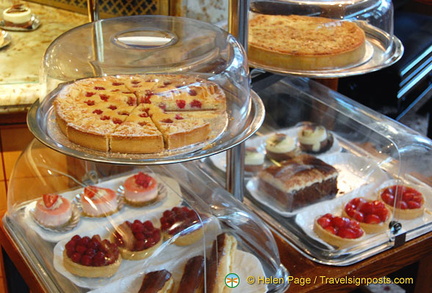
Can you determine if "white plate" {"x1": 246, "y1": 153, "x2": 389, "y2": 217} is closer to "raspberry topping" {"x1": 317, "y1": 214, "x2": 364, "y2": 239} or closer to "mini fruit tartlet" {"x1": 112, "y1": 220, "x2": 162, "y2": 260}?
"raspberry topping" {"x1": 317, "y1": 214, "x2": 364, "y2": 239}

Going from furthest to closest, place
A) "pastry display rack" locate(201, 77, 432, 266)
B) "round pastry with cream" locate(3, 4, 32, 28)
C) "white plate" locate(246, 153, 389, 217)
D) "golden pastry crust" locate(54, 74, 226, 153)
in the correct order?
"round pastry with cream" locate(3, 4, 32, 28), "white plate" locate(246, 153, 389, 217), "pastry display rack" locate(201, 77, 432, 266), "golden pastry crust" locate(54, 74, 226, 153)

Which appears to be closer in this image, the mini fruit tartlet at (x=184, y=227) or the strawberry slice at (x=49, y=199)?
the mini fruit tartlet at (x=184, y=227)

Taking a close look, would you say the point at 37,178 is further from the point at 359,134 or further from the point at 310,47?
the point at 359,134

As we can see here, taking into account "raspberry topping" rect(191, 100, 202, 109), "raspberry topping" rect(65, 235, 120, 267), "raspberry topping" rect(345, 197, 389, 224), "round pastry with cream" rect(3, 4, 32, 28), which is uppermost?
"raspberry topping" rect(191, 100, 202, 109)

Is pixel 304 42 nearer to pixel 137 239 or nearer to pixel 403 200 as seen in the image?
pixel 403 200

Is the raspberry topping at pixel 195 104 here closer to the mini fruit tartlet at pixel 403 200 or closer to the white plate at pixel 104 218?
the white plate at pixel 104 218

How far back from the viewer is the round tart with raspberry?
145cm

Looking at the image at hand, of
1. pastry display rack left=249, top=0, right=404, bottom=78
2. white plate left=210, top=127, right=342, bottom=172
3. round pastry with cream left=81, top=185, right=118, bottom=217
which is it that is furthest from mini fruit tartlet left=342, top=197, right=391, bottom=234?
round pastry with cream left=81, top=185, right=118, bottom=217

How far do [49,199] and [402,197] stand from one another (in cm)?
90

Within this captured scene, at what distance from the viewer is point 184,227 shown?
4.24 feet

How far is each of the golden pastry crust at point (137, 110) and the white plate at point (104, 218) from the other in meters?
0.30

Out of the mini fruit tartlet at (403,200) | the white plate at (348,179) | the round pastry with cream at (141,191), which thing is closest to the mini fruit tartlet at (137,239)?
the round pastry with cream at (141,191)

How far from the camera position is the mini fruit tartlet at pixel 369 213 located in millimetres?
1545

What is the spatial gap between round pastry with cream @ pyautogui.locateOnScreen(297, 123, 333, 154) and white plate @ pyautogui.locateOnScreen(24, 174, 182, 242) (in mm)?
565
